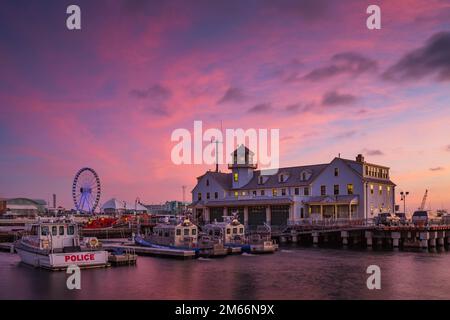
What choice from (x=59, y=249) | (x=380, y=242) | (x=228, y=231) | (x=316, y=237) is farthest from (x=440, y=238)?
(x=59, y=249)

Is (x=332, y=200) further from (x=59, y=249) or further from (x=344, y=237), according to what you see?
(x=59, y=249)

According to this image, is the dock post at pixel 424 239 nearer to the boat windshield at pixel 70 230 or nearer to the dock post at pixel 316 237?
the dock post at pixel 316 237

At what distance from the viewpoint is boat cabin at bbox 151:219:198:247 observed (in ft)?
188

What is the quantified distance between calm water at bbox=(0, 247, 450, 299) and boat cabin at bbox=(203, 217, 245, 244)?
28.8ft

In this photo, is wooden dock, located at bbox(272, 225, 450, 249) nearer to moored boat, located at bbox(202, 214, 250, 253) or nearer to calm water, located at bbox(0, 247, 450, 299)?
calm water, located at bbox(0, 247, 450, 299)

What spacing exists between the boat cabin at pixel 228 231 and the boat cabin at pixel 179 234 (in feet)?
15.4

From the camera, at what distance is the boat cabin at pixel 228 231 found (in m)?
61.5

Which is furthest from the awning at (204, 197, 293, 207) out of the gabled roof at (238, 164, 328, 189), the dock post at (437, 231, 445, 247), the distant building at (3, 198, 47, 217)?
the distant building at (3, 198, 47, 217)

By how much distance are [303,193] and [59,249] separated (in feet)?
165

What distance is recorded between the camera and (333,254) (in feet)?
185

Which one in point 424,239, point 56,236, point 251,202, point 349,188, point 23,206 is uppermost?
point 349,188

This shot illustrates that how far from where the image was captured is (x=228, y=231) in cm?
6209
